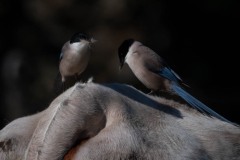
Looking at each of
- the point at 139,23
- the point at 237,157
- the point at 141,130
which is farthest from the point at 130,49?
the point at 139,23

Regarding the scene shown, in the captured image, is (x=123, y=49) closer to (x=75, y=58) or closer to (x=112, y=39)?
(x=75, y=58)

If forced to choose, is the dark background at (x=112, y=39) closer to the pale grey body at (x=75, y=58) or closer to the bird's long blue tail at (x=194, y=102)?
the pale grey body at (x=75, y=58)

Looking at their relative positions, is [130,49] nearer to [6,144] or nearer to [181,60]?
[6,144]

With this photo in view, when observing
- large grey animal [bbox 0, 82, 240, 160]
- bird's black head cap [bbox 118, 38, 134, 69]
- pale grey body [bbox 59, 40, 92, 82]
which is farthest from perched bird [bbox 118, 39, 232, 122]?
large grey animal [bbox 0, 82, 240, 160]

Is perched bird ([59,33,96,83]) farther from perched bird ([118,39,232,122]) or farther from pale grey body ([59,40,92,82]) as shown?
perched bird ([118,39,232,122])

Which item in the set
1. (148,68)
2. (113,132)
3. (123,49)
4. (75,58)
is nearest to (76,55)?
(75,58)

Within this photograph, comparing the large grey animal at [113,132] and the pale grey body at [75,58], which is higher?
the pale grey body at [75,58]

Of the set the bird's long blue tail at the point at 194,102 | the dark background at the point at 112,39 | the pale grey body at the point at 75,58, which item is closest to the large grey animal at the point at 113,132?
the bird's long blue tail at the point at 194,102
